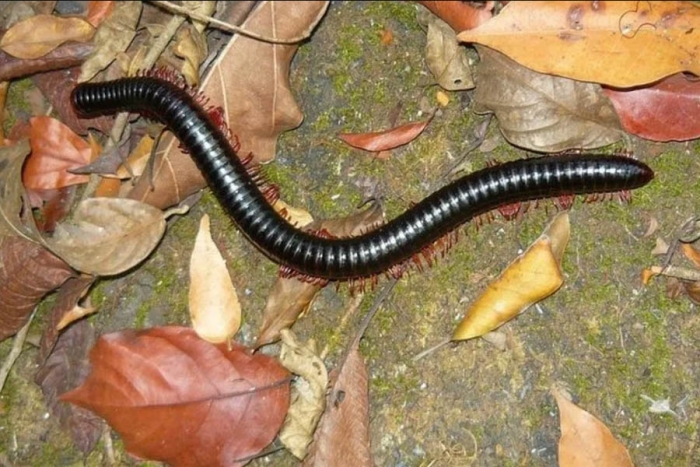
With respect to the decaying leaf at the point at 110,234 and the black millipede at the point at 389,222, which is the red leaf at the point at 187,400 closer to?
the decaying leaf at the point at 110,234

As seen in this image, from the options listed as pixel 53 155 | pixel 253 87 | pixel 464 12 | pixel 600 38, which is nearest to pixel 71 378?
pixel 53 155

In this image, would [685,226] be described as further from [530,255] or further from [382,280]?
[382,280]

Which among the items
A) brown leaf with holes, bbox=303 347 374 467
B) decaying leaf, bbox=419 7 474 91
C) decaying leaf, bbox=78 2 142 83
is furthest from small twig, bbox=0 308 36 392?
decaying leaf, bbox=419 7 474 91

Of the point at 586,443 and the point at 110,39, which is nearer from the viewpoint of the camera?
the point at 586,443

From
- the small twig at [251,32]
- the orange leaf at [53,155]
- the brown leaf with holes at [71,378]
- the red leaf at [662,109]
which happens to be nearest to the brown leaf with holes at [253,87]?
the small twig at [251,32]

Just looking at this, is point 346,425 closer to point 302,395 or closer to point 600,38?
point 302,395

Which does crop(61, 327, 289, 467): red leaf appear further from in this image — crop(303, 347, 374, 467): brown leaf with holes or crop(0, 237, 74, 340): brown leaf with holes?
crop(0, 237, 74, 340): brown leaf with holes

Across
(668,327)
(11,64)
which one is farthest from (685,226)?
(11,64)
